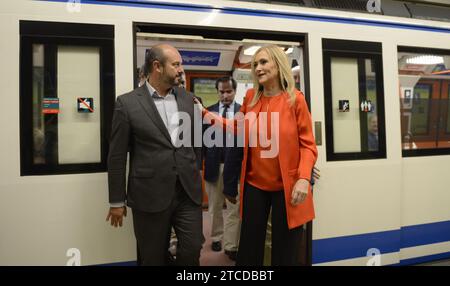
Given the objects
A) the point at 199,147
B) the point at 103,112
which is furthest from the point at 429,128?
the point at 103,112

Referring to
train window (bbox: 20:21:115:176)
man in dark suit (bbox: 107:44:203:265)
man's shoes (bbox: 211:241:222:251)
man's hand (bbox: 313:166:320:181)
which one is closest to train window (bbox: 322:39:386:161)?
man's hand (bbox: 313:166:320:181)

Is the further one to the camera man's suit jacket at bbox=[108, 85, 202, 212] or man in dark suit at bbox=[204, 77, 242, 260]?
man in dark suit at bbox=[204, 77, 242, 260]

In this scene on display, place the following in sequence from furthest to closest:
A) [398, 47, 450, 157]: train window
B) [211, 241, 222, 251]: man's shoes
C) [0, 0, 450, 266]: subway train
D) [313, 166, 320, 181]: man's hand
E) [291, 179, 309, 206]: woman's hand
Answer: [211, 241, 222, 251]: man's shoes
[398, 47, 450, 157]: train window
[313, 166, 320, 181]: man's hand
[0, 0, 450, 266]: subway train
[291, 179, 309, 206]: woman's hand

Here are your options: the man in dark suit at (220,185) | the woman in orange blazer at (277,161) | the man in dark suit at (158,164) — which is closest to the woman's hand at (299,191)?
the woman in orange blazer at (277,161)

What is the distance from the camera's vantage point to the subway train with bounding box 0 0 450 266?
1.96 metres

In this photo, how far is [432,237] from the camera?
9.61 feet

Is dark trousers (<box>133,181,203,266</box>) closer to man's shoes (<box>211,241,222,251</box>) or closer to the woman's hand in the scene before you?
the woman's hand

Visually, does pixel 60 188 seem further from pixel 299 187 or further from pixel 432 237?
pixel 432 237

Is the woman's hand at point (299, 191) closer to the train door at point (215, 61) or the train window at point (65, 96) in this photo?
the train door at point (215, 61)

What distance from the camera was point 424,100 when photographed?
2.90 m

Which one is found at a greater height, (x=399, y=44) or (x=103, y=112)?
(x=399, y=44)

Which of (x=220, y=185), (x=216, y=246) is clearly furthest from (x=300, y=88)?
(x=216, y=246)

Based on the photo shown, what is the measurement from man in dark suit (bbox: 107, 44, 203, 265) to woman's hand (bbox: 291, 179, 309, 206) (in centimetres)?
57
